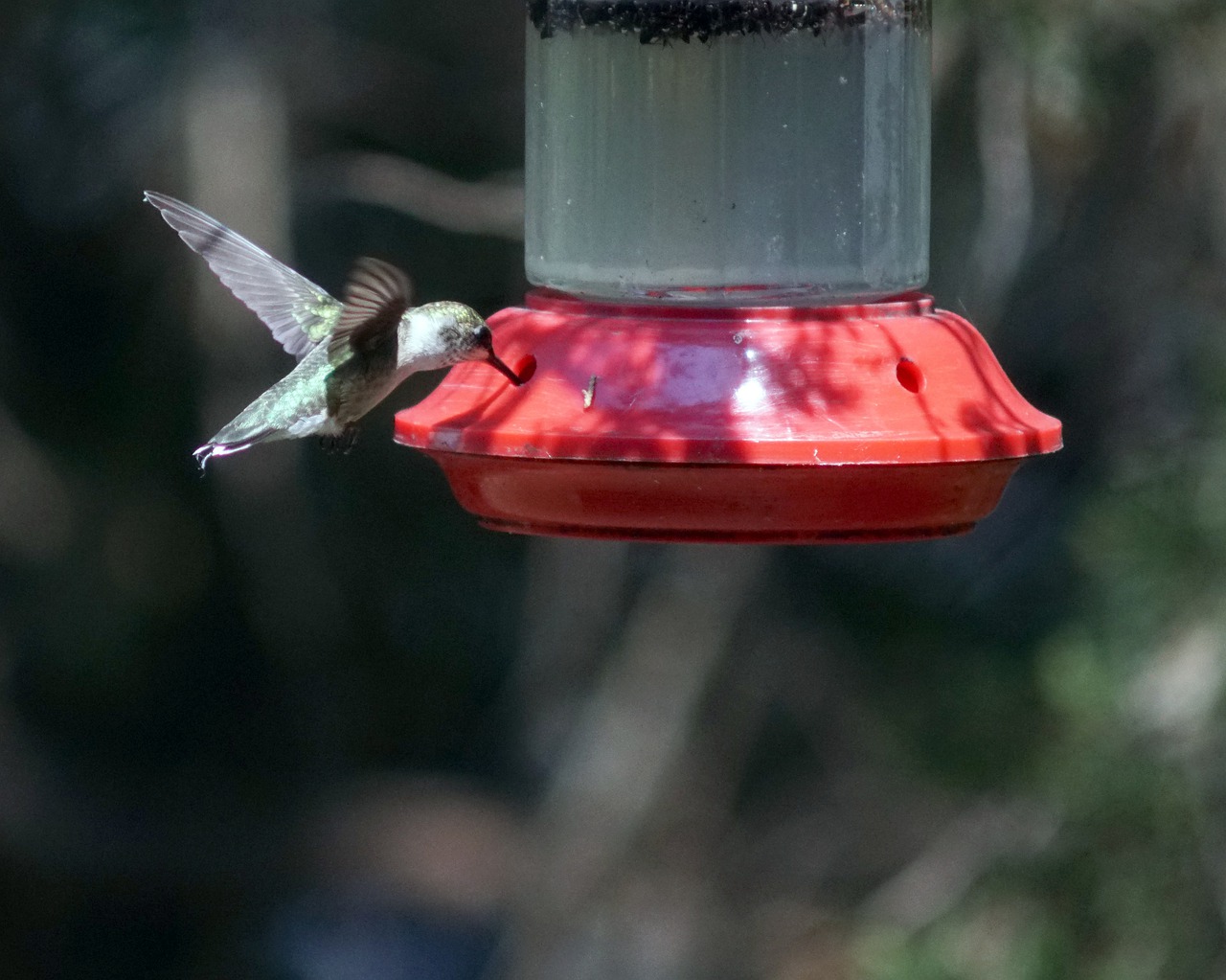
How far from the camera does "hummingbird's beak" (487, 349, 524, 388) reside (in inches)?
113

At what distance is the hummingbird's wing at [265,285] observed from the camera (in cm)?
362

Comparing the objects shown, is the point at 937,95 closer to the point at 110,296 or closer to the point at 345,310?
the point at 345,310

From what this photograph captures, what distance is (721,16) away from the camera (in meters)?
3.06

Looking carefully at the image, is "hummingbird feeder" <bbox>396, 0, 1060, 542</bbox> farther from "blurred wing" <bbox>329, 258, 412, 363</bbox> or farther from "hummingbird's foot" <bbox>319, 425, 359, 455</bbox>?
"hummingbird's foot" <bbox>319, 425, 359, 455</bbox>

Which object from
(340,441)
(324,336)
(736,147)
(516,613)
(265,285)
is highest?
(736,147)

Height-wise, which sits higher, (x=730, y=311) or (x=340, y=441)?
(x=730, y=311)

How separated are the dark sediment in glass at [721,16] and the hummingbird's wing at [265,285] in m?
0.91

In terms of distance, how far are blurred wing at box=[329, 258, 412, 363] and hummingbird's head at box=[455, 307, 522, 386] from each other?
104mm

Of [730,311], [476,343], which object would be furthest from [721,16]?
[476,343]

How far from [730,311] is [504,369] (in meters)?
0.37

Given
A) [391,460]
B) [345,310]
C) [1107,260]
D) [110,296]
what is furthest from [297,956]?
[345,310]

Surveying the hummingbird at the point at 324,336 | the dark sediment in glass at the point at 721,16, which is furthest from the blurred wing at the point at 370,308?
the dark sediment in glass at the point at 721,16

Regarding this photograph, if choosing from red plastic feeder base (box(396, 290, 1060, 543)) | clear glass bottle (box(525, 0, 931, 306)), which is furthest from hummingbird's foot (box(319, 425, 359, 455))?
red plastic feeder base (box(396, 290, 1060, 543))

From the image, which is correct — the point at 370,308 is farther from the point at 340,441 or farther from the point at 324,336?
the point at 324,336
